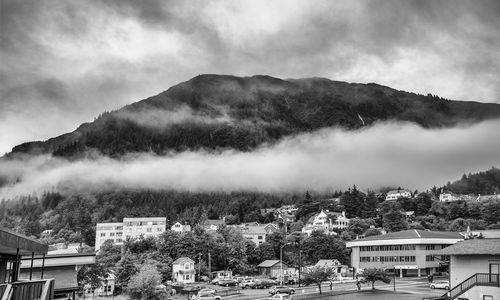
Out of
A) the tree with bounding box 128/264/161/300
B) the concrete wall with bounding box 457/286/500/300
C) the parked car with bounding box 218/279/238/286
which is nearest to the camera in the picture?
the concrete wall with bounding box 457/286/500/300

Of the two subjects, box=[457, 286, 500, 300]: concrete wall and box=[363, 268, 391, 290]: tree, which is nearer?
box=[457, 286, 500, 300]: concrete wall

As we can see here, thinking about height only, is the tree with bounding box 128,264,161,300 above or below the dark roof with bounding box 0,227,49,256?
below

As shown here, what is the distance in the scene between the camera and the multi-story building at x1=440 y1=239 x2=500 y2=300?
3393cm

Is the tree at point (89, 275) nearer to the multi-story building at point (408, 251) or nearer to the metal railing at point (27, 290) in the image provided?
the metal railing at point (27, 290)

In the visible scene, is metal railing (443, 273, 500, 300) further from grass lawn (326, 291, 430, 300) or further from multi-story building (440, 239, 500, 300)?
grass lawn (326, 291, 430, 300)

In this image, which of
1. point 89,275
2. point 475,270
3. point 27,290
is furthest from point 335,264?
point 27,290

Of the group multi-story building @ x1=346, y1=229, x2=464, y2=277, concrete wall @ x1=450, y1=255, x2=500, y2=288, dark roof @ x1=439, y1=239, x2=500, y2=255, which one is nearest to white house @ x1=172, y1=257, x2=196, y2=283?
multi-story building @ x1=346, y1=229, x2=464, y2=277

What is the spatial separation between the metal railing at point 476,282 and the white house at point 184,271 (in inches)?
2546

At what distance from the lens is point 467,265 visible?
37.8 meters

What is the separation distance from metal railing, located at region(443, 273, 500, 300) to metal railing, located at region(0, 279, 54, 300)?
93.7 feet

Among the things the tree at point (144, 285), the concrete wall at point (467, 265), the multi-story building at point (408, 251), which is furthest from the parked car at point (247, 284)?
the concrete wall at point (467, 265)

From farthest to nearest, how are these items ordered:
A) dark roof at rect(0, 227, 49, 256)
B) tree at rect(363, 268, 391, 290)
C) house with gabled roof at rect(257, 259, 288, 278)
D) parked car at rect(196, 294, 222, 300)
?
house with gabled roof at rect(257, 259, 288, 278)
tree at rect(363, 268, 391, 290)
parked car at rect(196, 294, 222, 300)
dark roof at rect(0, 227, 49, 256)

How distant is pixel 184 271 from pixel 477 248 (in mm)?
66455

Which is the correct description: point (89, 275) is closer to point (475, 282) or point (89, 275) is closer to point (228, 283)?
point (228, 283)
